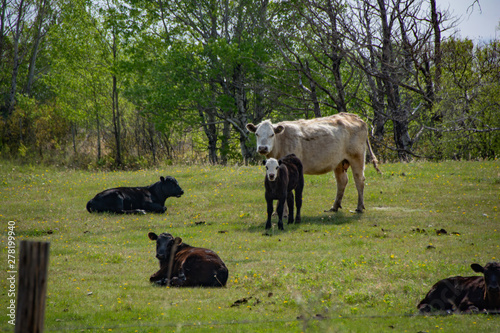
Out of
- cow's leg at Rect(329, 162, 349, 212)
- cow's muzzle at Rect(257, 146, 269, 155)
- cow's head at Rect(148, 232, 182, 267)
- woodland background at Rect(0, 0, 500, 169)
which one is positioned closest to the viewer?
cow's head at Rect(148, 232, 182, 267)

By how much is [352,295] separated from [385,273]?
4.42 ft

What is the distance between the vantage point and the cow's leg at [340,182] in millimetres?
15398

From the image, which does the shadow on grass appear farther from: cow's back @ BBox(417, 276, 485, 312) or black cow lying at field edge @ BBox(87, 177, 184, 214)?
cow's back @ BBox(417, 276, 485, 312)

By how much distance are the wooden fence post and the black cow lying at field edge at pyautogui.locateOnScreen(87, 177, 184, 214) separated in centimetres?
1191

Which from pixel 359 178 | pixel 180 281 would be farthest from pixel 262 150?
pixel 180 281

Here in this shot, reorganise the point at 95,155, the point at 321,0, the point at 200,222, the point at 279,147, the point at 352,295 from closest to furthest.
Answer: the point at 352,295 < the point at 200,222 < the point at 279,147 < the point at 321,0 < the point at 95,155

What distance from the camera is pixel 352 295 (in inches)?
290

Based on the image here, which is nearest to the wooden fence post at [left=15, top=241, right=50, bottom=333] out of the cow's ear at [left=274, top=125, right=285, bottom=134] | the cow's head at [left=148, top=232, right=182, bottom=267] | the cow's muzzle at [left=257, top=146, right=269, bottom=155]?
the cow's head at [left=148, top=232, right=182, bottom=267]

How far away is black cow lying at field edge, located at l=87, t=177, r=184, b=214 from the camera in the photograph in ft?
50.8

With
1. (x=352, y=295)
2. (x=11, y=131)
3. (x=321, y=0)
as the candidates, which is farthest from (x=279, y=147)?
(x=11, y=131)

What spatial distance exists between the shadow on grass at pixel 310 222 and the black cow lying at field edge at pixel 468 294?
568 centimetres

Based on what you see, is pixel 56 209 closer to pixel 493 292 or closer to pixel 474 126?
pixel 493 292

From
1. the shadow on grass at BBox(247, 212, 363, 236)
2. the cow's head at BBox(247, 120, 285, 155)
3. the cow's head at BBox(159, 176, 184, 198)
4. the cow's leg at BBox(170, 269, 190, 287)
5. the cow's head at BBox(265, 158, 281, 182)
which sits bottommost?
the cow's leg at BBox(170, 269, 190, 287)

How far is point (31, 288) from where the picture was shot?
147 inches
